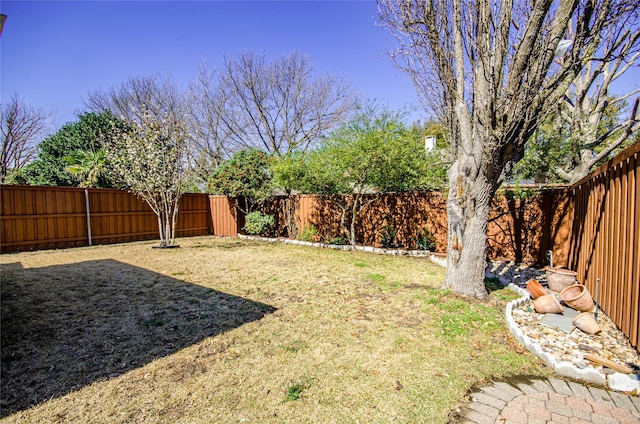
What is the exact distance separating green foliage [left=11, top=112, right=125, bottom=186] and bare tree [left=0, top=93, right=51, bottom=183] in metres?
3.97

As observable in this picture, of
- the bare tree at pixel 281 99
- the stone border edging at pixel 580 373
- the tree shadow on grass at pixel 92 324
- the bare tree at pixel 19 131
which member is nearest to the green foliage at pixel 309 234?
the tree shadow on grass at pixel 92 324

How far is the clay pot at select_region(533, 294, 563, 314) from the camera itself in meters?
3.68

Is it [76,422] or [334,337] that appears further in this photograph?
[334,337]

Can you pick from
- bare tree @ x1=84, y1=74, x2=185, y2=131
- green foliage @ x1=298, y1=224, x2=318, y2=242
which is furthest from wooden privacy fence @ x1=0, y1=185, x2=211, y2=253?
bare tree @ x1=84, y1=74, x2=185, y2=131

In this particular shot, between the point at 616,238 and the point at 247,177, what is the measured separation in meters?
10.1

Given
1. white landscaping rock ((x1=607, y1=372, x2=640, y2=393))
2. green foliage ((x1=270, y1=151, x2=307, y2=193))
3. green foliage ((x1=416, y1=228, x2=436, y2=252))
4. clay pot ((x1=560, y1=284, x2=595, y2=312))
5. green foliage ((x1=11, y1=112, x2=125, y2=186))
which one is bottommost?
white landscaping rock ((x1=607, y1=372, x2=640, y2=393))

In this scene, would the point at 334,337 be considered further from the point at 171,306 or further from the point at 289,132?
the point at 289,132

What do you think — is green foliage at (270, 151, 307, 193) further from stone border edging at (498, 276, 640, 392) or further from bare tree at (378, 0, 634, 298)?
stone border edging at (498, 276, 640, 392)

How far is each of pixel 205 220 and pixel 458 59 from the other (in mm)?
11907

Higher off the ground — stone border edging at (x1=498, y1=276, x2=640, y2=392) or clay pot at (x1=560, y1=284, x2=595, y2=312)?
clay pot at (x1=560, y1=284, x2=595, y2=312)

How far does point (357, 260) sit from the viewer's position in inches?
292

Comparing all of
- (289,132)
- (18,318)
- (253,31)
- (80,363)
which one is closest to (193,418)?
(80,363)

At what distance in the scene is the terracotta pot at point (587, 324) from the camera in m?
3.16

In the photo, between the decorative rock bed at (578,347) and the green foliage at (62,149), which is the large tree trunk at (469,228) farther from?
the green foliage at (62,149)
